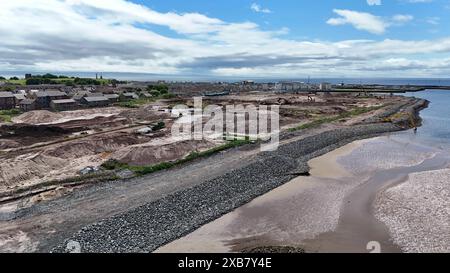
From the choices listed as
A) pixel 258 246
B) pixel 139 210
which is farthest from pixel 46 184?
pixel 258 246

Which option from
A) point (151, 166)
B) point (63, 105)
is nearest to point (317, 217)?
point (151, 166)

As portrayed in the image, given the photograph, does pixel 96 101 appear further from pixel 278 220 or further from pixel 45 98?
pixel 278 220

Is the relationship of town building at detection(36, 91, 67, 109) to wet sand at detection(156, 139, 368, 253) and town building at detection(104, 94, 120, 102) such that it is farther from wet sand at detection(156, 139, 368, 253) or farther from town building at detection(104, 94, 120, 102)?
wet sand at detection(156, 139, 368, 253)

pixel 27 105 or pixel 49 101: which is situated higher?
pixel 49 101

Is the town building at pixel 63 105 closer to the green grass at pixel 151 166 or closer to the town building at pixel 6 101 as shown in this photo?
the town building at pixel 6 101

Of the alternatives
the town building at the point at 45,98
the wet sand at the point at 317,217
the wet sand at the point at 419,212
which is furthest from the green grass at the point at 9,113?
the wet sand at the point at 419,212

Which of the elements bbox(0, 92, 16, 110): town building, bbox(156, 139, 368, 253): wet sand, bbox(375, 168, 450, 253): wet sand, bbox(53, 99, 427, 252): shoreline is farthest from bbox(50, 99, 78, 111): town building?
bbox(375, 168, 450, 253): wet sand
